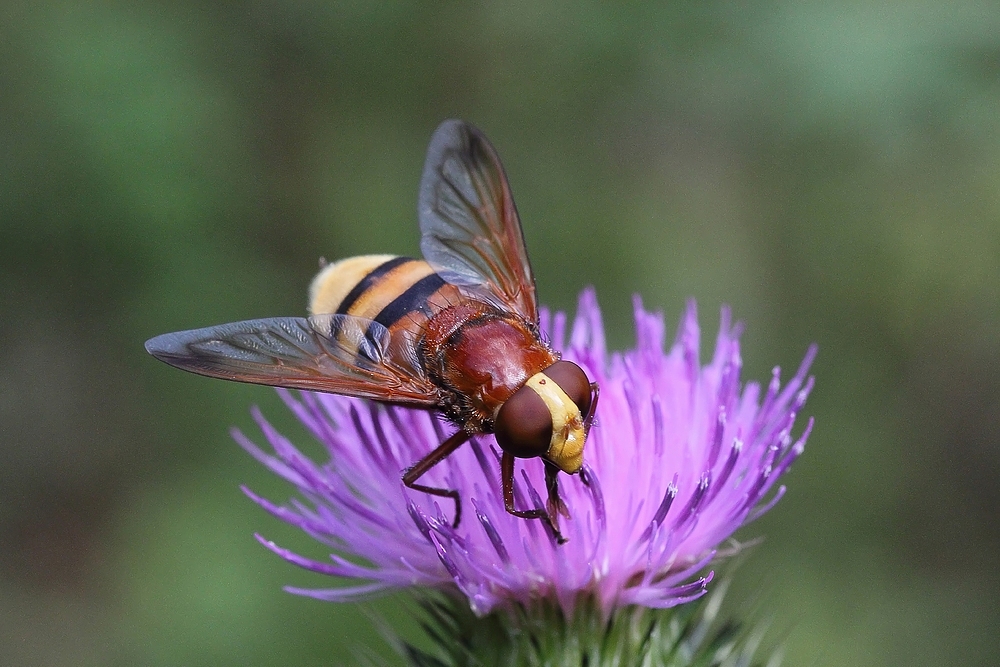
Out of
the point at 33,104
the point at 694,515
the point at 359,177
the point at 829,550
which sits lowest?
the point at 829,550

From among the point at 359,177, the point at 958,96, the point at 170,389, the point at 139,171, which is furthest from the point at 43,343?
the point at 958,96

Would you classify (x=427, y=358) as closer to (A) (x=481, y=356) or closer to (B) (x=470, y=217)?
(A) (x=481, y=356)

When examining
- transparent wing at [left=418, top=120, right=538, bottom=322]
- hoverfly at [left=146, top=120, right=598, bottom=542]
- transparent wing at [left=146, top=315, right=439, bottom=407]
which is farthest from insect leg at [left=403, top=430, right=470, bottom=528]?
transparent wing at [left=418, top=120, right=538, bottom=322]

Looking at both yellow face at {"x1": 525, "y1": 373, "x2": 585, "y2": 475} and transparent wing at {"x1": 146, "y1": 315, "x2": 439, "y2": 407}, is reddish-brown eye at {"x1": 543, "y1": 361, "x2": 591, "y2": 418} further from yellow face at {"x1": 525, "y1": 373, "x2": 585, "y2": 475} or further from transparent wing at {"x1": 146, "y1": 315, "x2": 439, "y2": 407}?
transparent wing at {"x1": 146, "y1": 315, "x2": 439, "y2": 407}

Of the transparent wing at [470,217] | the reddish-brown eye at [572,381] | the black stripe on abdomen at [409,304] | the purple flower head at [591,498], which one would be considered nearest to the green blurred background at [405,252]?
the transparent wing at [470,217]

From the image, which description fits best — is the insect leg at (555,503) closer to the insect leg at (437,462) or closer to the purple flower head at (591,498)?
the purple flower head at (591,498)

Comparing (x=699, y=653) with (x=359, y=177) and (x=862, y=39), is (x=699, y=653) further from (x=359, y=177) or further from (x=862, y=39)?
(x=359, y=177)
